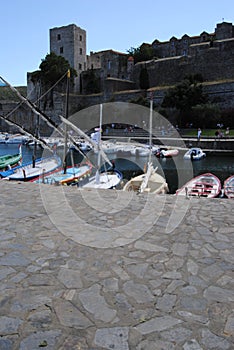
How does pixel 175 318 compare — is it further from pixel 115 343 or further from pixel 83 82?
pixel 83 82

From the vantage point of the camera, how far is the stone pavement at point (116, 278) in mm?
2457

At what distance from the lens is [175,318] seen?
266 cm

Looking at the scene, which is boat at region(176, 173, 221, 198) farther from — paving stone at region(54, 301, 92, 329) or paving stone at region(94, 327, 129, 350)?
paving stone at region(94, 327, 129, 350)

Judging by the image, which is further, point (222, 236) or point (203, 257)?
point (222, 236)

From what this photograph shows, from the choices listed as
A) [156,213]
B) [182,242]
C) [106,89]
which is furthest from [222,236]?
[106,89]

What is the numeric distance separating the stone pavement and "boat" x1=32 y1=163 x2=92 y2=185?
10684 mm

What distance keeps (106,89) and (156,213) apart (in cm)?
5236

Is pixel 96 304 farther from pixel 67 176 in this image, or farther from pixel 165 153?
pixel 165 153

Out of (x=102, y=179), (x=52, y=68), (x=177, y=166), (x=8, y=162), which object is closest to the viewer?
(x=102, y=179)

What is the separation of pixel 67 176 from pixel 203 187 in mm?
7282

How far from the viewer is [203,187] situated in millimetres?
14273

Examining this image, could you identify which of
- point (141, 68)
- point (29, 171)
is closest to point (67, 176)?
point (29, 171)

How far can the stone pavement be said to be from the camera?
2457 millimetres

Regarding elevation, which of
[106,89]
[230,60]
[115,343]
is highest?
[230,60]
